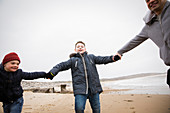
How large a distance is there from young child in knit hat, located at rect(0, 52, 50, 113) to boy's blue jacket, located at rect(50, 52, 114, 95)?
2.22 ft

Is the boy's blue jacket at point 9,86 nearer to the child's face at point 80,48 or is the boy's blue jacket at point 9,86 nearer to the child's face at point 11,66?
the child's face at point 11,66

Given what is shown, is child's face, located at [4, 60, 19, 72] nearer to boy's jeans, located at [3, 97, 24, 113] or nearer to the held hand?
boy's jeans, located at [3, 97, 24, 113]

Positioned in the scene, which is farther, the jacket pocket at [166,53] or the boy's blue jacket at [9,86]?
the boy's blue jacket at [9,86]

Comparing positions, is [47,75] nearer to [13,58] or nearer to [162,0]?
[13,58]

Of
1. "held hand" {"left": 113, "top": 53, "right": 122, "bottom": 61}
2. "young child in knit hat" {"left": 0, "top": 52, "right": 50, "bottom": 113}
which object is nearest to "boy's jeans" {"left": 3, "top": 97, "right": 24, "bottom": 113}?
"young child in knit hat" {"left": 0, "top": 52, "right": 50, "bottom": 113}

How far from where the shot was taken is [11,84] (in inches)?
85.9

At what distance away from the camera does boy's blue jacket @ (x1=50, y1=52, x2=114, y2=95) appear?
2349 mm

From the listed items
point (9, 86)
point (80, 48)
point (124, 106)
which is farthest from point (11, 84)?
point (124, 106)

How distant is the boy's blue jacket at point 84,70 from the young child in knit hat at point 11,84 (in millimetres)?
677

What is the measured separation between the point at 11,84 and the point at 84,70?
1.37m

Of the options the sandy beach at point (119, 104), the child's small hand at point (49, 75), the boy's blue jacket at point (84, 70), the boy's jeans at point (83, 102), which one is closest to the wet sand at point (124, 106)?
the sandy beach at point (119, 104)

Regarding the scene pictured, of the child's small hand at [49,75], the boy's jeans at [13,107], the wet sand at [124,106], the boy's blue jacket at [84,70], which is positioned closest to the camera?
the boy's jeans at [13,107]

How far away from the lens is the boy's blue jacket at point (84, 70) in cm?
235

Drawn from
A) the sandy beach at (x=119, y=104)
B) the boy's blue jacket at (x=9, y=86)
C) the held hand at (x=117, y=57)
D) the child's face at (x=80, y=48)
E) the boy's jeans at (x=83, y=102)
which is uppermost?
the child's face at (x=80, y=48)
